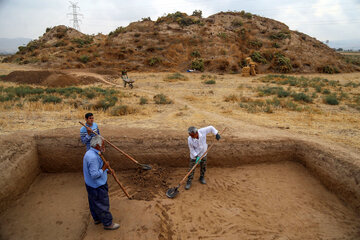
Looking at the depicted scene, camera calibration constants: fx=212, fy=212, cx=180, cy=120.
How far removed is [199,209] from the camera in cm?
493

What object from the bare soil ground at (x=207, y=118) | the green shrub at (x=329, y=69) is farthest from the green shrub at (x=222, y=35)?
the bare soil ground at (x=207, y=118)

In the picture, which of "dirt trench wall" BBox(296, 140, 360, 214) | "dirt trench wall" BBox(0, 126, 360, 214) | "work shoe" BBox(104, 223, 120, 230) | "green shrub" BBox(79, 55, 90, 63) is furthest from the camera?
"green shrub" BBox(79, 55, 90, 63)

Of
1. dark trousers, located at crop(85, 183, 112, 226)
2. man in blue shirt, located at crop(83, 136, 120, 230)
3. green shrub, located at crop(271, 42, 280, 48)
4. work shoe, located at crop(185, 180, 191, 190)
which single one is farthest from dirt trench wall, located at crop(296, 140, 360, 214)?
green shrub, located at crop(271, 42, 280, 48)

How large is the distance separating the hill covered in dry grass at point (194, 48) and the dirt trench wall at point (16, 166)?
22.2 metres

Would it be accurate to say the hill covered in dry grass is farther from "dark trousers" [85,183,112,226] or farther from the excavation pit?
"dark trousers" [85,183,112,226]

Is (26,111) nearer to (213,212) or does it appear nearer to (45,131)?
(45,131)

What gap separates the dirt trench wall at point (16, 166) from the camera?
16.1 feet

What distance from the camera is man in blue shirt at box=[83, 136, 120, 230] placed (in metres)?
3.51

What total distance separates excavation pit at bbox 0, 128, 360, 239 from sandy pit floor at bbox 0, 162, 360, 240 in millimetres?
21

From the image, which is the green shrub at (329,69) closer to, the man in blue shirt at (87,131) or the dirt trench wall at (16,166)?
the man in blue shirt at (87,131)

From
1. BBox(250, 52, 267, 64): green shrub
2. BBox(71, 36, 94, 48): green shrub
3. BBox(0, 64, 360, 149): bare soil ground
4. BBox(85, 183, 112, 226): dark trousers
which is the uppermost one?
BBox(71, 36, 94, 48): green shrub

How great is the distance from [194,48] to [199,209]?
2839 cm

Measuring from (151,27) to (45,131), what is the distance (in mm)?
32002

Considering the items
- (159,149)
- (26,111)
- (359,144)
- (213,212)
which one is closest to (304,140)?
(359,144)
